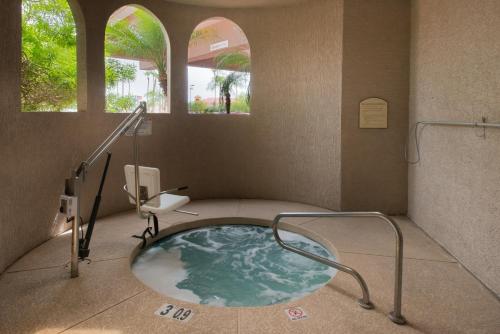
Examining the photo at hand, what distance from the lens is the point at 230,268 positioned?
136 inches

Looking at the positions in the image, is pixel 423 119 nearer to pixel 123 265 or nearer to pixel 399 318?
pixel 399 318

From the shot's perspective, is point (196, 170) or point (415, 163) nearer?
point (415, 163)

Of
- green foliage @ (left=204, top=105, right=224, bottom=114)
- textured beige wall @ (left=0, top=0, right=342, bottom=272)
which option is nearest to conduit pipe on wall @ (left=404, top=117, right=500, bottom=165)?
textured beige wall @ (left=0, top=0, right=342, bottom=272)

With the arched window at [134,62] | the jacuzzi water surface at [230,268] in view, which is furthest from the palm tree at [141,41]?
the jacuzzi water surface at [230,268]

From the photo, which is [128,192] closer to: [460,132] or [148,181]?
[148,181]

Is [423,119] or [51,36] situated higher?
[51,36]

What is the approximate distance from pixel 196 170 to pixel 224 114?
1013mm

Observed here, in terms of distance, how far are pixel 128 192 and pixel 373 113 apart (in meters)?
3.22

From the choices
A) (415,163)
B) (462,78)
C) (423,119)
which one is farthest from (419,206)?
(462,78)

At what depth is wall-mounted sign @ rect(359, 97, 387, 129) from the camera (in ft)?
15.0

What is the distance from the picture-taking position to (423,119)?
4.02 m

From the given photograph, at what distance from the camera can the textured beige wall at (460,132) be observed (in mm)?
2623

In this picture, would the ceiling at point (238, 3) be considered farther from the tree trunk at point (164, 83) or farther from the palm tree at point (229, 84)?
the tree trunk at point (164, 83)

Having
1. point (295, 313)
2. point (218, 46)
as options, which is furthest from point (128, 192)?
point (218, 46)
